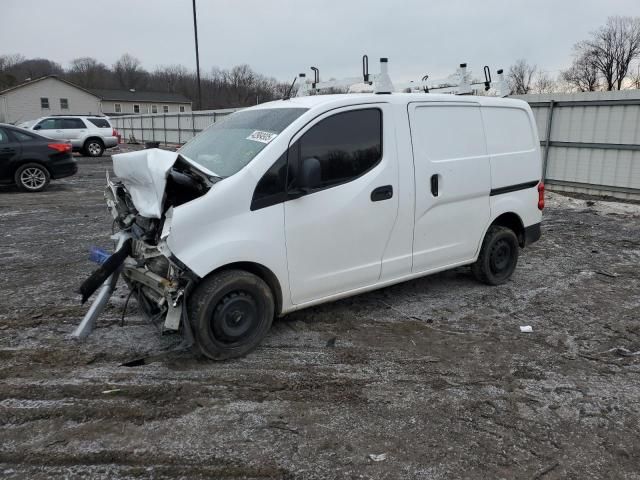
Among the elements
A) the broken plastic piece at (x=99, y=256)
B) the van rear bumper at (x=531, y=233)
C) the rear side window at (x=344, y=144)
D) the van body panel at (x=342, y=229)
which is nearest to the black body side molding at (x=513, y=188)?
the van rear bumper at (x=531, y=233)

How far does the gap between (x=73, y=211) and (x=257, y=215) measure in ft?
24.5

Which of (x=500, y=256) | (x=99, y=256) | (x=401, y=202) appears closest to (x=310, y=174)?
(x=401, y=202)

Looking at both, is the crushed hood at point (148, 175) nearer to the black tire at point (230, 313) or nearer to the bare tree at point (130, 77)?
the black tire at point (230, 313)

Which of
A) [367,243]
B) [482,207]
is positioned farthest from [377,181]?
[482,207]

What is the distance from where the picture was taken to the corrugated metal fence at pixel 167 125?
2544 centimetres

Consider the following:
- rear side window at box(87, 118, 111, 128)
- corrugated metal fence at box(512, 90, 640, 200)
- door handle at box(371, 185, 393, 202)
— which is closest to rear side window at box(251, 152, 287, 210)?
door handle at box(371, 185, 393, 202)

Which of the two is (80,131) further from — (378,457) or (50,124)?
(378,457)

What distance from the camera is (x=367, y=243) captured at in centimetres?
424

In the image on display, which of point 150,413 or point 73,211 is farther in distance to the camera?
point 73,211

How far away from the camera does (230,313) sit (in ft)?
12.0

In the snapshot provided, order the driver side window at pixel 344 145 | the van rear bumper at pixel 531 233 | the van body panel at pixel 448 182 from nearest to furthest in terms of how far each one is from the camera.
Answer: the driver side window at pixel 344 145, the van body panel at pixel 448 182, the van rear bumper at pixel 531 233

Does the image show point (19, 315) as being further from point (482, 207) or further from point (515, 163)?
point (515, 163)

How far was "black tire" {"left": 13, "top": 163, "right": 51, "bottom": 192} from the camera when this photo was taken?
11.6 metres

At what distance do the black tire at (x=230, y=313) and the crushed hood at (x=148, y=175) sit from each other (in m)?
0.65
